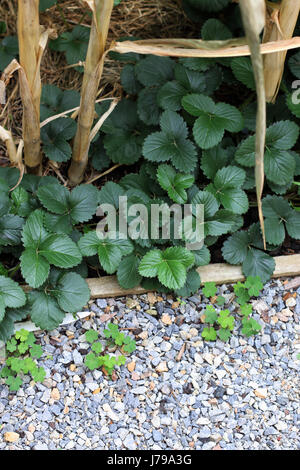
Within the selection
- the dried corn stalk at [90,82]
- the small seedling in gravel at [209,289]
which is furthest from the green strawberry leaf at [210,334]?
the dried corn stalk at [90,82]

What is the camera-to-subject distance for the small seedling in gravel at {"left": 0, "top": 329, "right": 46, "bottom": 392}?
1.65 metres

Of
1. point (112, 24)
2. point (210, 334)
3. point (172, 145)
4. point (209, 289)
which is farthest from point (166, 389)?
point (112, 24)

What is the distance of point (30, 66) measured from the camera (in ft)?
5.37

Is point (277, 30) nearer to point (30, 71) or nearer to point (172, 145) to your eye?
point (172, 145)

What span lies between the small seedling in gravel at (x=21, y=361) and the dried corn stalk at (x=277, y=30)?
1.08m

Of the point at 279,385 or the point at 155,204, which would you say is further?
the point at 155,204

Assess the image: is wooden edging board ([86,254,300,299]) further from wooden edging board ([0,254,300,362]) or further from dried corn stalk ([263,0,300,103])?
dried corn stalk ([263,0,300,103])

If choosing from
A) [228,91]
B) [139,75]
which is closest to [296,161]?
[228,91]

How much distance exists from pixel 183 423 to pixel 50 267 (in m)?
0.59

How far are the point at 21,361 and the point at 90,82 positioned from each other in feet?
2.66

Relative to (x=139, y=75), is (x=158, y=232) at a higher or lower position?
lower
